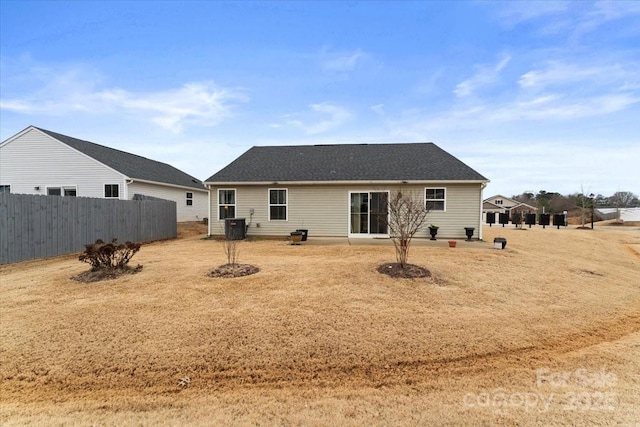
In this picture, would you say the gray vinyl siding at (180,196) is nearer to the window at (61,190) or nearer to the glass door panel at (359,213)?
the window at (61,190)

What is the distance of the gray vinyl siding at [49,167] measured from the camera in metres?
17.1

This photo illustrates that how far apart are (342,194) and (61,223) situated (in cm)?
1070

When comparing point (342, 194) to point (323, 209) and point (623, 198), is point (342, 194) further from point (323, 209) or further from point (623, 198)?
point (623, 198)

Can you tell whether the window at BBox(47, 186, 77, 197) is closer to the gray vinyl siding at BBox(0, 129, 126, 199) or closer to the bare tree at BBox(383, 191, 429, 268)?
the gray vinyl siding at BBox(0, 129, 126, 199)

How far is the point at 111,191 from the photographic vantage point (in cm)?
1714

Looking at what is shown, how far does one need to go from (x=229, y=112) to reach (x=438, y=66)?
11562mm

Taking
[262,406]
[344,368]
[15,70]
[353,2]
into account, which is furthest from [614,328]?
[15,70]

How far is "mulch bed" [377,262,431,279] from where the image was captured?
259 inches

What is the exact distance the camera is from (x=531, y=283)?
6762 millimetres

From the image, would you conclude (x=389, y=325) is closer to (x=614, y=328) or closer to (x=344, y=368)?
(x=344, y=368)

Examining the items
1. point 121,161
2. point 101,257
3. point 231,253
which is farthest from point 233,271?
point 121,161

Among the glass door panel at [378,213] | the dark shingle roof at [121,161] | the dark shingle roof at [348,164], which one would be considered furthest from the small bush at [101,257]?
the dark shingle roof at [121,161]

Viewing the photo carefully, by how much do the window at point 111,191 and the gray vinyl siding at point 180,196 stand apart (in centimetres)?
73

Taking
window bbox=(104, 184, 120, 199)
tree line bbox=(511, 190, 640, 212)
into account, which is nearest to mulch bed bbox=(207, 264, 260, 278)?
window bbox=(104, 184, 120, 199)
